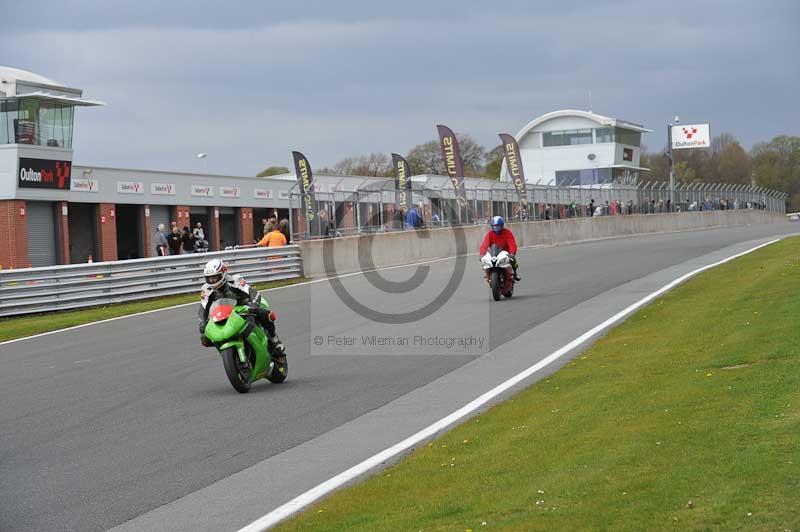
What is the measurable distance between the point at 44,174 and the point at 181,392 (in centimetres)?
3256

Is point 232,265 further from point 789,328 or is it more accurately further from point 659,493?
point 659,493

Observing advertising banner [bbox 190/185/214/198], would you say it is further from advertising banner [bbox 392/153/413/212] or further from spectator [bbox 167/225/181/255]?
spectator [bbox 167/225/181/255]

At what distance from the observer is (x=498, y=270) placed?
65.8 feet

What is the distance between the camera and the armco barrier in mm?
30906

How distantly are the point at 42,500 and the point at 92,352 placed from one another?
9.03 meters

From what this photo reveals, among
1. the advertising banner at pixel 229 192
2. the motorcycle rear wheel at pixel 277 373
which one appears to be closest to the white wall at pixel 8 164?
the advertising banner at pixel 229 192

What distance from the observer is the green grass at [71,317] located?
66.9 feet

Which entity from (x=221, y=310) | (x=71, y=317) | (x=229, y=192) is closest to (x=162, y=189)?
(x=229, y=192)

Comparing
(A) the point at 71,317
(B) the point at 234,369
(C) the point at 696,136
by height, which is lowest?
(A) the point at 71,317

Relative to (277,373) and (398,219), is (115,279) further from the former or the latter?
(277,373)

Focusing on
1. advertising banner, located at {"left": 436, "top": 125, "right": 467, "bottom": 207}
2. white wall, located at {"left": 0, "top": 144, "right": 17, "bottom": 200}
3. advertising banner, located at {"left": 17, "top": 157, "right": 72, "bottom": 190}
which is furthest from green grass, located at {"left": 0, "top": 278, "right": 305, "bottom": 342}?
advertising banner, located at {"left": 436, "top": 125, "right": 467, "bottom": 207}

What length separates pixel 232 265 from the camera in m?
27.0

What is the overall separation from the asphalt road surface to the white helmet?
117cm

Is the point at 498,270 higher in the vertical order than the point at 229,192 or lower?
lower
